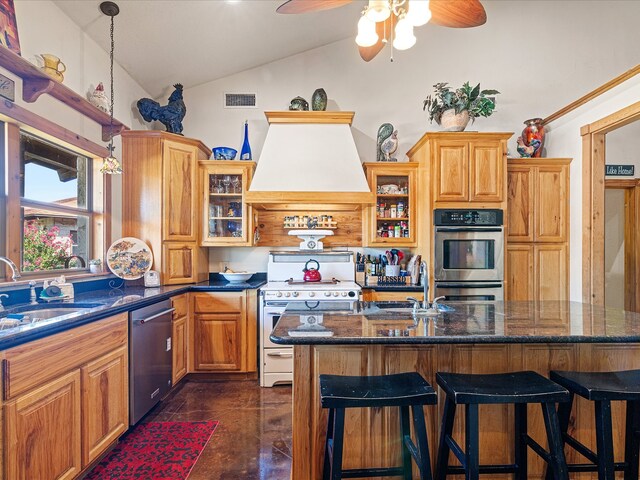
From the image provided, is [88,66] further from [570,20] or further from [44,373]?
[570,20]

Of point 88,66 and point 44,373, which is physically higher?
point 88,66

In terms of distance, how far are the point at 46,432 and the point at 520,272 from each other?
3.94m

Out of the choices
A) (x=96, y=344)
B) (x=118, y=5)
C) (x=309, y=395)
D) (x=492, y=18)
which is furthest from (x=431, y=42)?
(x=96, y=344)

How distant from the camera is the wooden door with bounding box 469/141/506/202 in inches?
132

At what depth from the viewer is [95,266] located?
9.92 feet

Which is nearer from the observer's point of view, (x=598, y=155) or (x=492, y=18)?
(x=598, y=155)

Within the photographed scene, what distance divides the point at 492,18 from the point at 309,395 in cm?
467

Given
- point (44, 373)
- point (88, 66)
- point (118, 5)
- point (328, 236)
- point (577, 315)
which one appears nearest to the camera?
point (44, 373)

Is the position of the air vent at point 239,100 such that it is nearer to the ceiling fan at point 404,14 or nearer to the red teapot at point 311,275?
the red teapot at point 311,275

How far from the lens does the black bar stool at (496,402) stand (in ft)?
4.42

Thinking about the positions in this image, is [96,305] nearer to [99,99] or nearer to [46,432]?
[46,432]

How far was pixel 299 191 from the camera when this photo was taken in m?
3.41

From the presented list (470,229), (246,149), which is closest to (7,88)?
(246,149)

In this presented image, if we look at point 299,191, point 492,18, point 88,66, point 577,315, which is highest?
point 492,18
